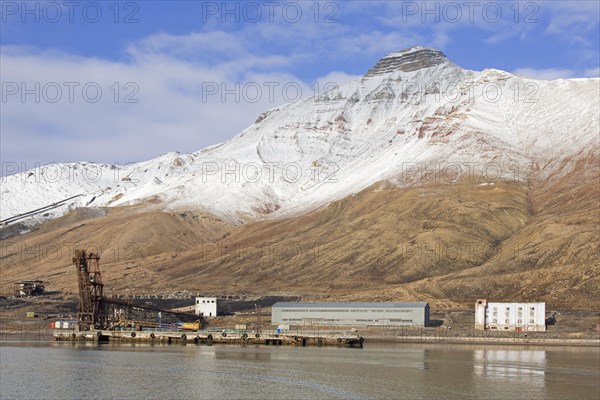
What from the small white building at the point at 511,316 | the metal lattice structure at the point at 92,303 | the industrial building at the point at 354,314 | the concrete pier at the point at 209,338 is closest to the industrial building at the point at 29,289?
the metal lattice structure at the point at 92,303

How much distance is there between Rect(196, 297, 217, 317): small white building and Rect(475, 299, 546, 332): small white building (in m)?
44.1

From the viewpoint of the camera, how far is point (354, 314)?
13375 cm

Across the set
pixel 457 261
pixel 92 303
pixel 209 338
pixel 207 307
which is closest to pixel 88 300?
pixel 92 303

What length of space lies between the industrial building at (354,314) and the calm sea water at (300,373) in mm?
23148

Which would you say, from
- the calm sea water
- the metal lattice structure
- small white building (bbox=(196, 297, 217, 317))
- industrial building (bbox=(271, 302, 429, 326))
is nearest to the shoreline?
industrial building (bbox=(271, 302, 429, 326))

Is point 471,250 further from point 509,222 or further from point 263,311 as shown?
point 263,311

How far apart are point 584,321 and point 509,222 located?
64256 millimetres

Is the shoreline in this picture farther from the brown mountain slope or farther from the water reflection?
the brown mountain slope

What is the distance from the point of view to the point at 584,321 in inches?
5098

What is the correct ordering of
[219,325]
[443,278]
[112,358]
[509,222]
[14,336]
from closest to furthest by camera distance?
[112,358], [14,336], [219,325], [443,278], [509,222]

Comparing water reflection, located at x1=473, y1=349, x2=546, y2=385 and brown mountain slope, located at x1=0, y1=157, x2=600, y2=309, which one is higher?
brown mountain slope, located at x1=0, y1=157, x2=600, y2=309

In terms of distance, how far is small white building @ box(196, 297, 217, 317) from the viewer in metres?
153

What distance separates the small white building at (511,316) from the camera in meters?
128

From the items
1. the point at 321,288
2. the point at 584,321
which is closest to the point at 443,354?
the point at 584,321
